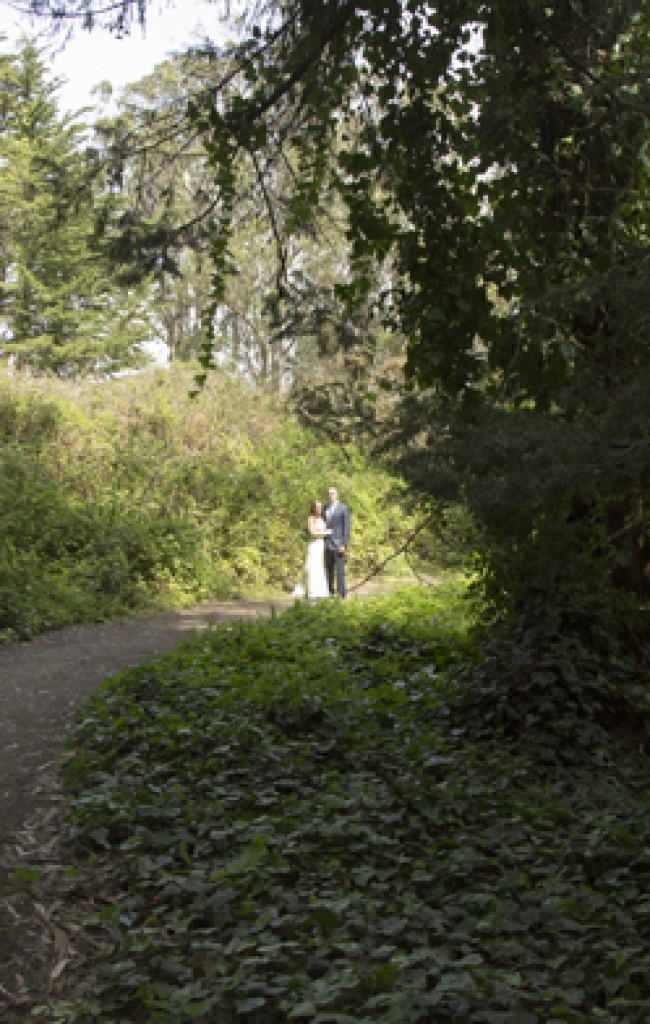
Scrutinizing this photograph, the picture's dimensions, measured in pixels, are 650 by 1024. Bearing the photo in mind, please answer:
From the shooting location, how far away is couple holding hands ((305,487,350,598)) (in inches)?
603

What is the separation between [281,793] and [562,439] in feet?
8.38

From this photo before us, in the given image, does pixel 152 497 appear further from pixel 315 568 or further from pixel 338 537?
pixel 338 537

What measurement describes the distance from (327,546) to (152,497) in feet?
11.5

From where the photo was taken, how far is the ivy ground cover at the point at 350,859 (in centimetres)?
337

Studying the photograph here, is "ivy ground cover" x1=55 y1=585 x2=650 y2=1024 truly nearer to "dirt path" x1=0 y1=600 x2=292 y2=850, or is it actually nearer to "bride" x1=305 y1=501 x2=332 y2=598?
"dirt path" x1=0 y1=600 x2=292 y2=850

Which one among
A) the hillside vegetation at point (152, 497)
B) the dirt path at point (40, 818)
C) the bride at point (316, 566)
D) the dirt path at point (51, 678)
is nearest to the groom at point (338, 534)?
the bride at point (316, 566)

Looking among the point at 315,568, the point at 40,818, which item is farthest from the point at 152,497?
the point at 40,818

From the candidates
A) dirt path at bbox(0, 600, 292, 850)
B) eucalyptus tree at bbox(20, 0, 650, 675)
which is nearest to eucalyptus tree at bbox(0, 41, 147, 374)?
dirt path at bbox(0, 600, 292, 850)

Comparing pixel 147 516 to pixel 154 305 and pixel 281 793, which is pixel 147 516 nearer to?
pixel 281 793

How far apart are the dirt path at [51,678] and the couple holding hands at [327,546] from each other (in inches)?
33.4

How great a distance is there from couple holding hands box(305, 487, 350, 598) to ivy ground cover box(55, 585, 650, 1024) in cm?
742

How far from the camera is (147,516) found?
16281mm

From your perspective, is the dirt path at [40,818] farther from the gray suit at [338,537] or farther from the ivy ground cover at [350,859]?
the gray suit at [338,537]

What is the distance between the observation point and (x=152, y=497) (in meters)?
17.2
